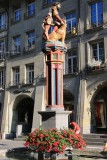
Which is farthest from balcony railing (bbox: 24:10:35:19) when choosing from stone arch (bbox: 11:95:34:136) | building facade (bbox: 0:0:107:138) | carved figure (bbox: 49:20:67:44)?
carved figure (bbox: 49:20:67:44)

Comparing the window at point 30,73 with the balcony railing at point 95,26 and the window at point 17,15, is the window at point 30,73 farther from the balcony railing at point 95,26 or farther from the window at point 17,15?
the balcony railing at point 95,26

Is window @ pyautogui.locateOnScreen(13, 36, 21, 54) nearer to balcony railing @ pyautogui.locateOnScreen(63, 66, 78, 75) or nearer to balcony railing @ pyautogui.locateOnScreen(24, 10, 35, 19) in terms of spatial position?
balcony railing @ pyautogui.locateOnScreen(24, 10, 35, 19)

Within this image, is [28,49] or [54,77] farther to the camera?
[28,49]

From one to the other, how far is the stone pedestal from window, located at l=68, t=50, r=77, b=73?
15538 millimetres

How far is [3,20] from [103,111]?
57.5 ft

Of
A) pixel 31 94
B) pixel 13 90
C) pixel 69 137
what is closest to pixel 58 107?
pixel 69 137

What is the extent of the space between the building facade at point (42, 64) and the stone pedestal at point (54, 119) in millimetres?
12934

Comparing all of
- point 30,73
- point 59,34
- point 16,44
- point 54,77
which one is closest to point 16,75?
point 30,73

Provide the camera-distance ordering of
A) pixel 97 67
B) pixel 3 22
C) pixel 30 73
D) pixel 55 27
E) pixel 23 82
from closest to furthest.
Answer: pixel 55 27, pixel 97 67, pixel 30 73, pixel 23 82, pixel 3 22

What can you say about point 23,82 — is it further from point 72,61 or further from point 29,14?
point 29,14

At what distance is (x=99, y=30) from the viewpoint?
89.0ft

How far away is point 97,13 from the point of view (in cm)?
2795

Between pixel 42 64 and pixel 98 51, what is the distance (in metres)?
6.52

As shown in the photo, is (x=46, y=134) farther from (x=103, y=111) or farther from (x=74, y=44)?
(x=74, y=44)
